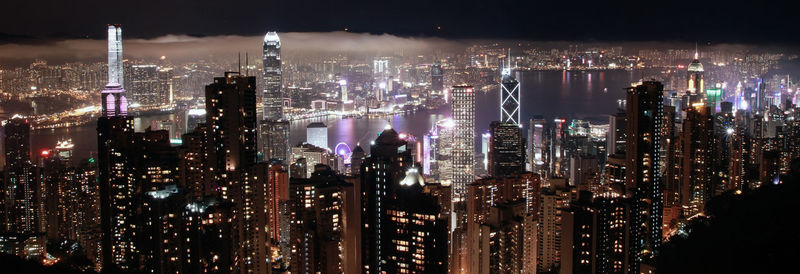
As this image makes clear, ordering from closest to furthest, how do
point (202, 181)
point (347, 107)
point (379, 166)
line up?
1. point (379, 166)
2. point (202, 181)
3. point (347, 107)

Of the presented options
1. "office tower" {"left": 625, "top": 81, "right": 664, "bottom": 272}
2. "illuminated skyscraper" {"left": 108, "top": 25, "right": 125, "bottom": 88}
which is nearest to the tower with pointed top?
"office tower" {"left": 625, "top": 81, "right": 664, "bottom": 272}

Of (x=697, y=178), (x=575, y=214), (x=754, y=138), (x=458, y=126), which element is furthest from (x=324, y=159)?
(x=754, y=138)

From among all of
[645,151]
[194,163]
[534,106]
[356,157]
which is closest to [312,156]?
[356,157]

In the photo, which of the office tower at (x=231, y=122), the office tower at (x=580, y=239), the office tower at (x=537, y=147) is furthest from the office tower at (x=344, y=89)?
the office tower at (x=580, y=239)

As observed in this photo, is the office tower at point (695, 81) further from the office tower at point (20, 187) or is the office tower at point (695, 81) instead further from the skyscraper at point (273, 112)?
the office tower at point (20, 187)

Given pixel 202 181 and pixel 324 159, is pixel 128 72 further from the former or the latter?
pixel 324 159

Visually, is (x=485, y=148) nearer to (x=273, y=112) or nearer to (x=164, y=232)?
(x=273, y=112)
